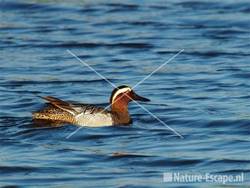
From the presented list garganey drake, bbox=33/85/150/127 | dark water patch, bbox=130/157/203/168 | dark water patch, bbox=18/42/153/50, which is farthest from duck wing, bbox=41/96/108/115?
dark water patch, bbox=18/42/153/50

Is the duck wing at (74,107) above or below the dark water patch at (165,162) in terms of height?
above

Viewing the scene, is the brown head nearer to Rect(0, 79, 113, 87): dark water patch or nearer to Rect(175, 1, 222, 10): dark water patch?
Rect(0, 79, 113, 87): dark water patch

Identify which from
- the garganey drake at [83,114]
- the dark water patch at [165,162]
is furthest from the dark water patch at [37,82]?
the dark water patch at [165,162]

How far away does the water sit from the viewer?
46.4 feet

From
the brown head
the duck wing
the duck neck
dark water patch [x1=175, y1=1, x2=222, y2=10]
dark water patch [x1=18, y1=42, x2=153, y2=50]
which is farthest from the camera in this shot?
dark water patch [x1=175, y1=1, x2=222, y2=10]

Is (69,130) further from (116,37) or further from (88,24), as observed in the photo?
(88,24)

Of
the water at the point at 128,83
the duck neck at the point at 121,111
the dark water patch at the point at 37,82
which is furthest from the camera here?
the dark water patch at the point at 37,82

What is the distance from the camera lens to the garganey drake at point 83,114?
55.5 feet

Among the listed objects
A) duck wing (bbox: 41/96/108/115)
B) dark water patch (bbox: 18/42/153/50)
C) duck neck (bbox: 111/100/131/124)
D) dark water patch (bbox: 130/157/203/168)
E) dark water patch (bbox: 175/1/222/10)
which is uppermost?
dark water patch (bbox: 175/1/222/10)

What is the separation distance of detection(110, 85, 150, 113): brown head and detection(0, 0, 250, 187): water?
295 mm

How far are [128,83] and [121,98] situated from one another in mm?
2794

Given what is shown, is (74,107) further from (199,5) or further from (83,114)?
(199,5)

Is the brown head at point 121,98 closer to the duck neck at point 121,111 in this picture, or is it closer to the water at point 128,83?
the duck neck at point 121,111

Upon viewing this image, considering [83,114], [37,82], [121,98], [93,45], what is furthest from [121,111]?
[93,45]
